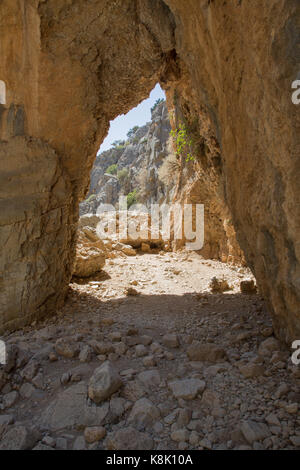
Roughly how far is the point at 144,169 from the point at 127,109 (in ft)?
62.0

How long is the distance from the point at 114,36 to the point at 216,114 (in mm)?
2534

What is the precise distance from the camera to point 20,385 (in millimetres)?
2256

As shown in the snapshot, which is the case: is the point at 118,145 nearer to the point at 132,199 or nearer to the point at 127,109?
the point at 132,199

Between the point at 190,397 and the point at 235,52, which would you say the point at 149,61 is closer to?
the point at 235,52

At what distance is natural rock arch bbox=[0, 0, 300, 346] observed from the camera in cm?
191

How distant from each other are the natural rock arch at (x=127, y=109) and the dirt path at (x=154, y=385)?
53 centimetres

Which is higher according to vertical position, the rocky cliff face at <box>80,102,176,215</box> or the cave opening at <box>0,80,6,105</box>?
the rocky cliff face at <box>80,102,176,215</box>

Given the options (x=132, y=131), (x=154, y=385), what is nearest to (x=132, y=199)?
(x=132, y=131)

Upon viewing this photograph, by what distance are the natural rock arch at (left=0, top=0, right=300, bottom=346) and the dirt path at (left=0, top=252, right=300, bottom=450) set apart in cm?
53

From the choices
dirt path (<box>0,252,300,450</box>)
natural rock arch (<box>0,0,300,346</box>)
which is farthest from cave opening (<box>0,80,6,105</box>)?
dirt path (<box>0,252,300,450</box>)

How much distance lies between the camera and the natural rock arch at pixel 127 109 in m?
1.91

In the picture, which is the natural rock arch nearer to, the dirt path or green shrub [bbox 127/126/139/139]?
the dirt path

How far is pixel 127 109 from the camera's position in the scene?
532cm
